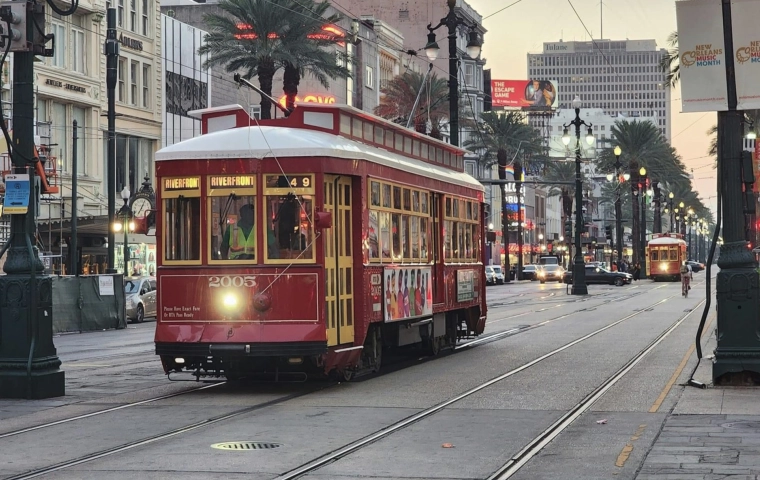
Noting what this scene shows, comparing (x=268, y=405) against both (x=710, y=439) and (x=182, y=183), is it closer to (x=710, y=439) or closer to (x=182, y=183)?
(x=182, y=183)

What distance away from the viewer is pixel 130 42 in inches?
2579

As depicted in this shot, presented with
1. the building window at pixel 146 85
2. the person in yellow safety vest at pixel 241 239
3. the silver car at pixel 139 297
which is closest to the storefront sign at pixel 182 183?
the person in yellow safety vest at pixel 241 239

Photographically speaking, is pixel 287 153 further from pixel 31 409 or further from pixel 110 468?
pixel 110 468

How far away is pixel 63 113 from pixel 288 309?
44452mm

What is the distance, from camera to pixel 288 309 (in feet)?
56.5

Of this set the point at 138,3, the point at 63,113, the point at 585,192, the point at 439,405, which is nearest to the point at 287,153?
the point at 439,405

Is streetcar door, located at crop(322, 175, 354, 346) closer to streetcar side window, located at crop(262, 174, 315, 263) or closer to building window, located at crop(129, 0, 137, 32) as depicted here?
streetcar side window, located at crop(262, 174, 315, 263)

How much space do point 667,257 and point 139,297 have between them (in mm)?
57553

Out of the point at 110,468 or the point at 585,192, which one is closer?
the point at 110,468

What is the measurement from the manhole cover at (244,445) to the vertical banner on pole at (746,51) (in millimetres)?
9047

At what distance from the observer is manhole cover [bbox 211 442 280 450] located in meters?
12.4

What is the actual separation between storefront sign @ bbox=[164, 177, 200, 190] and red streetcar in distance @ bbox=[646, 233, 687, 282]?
80279mm

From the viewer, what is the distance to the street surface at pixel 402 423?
11305 millimetres

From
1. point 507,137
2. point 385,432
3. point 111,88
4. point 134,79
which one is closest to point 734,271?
point 385,432
